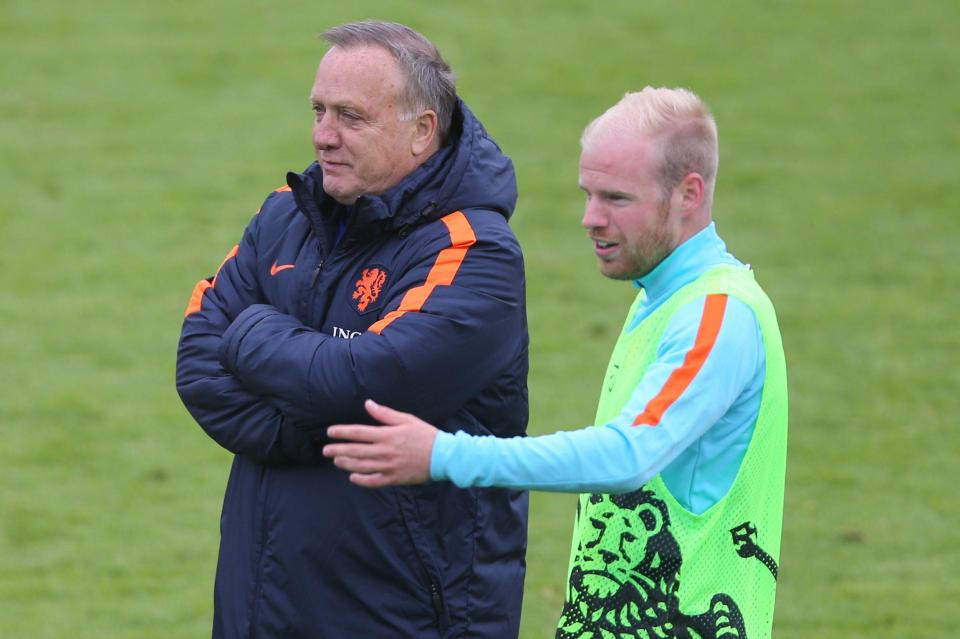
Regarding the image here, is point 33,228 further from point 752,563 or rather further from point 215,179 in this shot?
point 752,563

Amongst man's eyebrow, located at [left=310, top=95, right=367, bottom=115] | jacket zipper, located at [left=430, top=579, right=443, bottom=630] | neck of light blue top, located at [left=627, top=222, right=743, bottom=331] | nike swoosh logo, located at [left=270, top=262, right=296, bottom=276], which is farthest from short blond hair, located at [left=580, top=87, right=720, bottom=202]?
jacket zipper, located at [left=430, top=579, right=443, bottom=630]

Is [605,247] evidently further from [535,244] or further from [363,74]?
[535,244]

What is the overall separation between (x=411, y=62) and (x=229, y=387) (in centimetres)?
92

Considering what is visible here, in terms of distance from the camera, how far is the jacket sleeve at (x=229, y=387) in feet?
11.5

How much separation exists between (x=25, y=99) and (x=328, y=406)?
983 centimetres

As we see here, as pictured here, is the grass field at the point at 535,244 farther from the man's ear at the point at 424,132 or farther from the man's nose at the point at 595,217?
the man's nose at the point at 595,217

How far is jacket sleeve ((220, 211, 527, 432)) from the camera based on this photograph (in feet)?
11.0

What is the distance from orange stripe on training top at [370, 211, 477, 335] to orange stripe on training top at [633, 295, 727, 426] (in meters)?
0.66

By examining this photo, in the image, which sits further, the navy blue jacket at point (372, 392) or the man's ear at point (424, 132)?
the man's ear at point (424, 132)

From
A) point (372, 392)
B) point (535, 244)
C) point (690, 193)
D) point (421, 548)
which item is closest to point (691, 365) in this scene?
point (690, 193)

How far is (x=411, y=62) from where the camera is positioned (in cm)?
357

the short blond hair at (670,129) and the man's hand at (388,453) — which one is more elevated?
the short blond hair at (670,129)

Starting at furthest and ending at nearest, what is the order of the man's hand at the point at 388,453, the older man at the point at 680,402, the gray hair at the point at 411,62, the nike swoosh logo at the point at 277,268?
the nike swoosh logo at the point at 277,268 < the gray hair at the point at 411,62 < the older man at the point at 680,402 < the man's hand at the point at 388,453

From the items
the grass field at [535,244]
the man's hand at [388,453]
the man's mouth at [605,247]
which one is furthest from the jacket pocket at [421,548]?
the grass field at [535,244]
